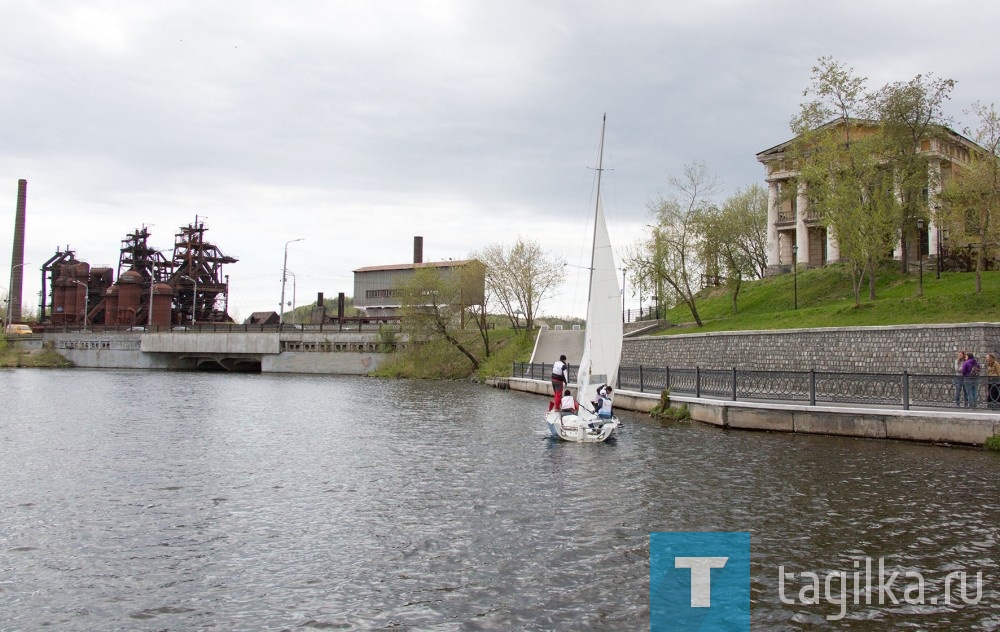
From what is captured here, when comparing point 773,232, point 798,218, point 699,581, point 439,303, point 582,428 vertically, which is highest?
point 798,218

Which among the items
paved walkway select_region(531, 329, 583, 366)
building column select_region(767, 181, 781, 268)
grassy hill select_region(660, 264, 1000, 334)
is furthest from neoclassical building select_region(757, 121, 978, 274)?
paved walkway select_region(531, 329, 583, 366)

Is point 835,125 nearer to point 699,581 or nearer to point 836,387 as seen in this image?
point 836,387

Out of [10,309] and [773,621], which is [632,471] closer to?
[773,621]

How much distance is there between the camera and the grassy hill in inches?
1345

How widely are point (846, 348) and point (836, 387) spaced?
697cm

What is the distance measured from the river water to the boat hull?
0.47 m

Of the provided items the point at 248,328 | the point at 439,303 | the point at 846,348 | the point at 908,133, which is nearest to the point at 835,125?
the point at 908,133

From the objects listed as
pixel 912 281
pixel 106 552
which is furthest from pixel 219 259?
pixel 106 552

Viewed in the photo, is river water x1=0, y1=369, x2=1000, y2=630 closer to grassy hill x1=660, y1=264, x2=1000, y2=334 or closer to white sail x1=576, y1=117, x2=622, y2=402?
white sail x1=576, y1=117, x2=622, y2=402

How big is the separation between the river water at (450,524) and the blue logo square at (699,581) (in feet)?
0.65

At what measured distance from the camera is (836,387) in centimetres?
2575

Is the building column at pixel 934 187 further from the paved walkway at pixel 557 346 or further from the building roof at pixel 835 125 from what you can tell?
the paved walkway at pixel 557 346

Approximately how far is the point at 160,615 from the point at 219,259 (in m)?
104

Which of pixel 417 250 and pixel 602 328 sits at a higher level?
pixel 417 250
